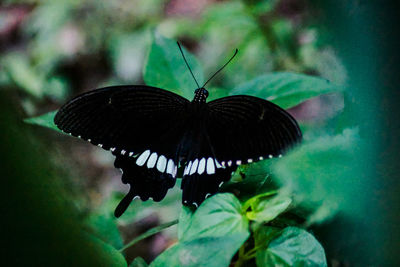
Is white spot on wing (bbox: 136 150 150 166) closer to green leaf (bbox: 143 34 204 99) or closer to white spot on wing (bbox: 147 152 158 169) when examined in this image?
white spot on wing (bbox: 147 152 158 169)

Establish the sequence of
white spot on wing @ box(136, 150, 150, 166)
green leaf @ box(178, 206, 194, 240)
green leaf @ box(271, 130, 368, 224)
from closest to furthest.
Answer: green leaf @ box(271, 130, 368, 224) → green leaf @ box(178, 206, 194, 240) → white spot on wing @ box(136, 150, 150, 166)

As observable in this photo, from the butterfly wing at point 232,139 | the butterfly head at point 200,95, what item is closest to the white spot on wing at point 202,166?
the butterfly wing at point 232,139

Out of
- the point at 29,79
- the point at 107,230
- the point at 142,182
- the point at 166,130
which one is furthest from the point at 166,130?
the point at 29,79

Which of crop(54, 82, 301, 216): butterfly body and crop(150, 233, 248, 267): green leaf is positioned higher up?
crop(54, 82, 301, 216): butterfly body

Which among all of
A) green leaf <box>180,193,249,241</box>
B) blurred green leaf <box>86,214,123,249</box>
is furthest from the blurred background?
green leaf <box>180,193,249,241</box>

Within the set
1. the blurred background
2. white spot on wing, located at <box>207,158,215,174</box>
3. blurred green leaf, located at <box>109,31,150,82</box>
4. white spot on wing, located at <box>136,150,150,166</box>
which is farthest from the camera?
blurred green leaf, located at <box>109,31,150,82</box>

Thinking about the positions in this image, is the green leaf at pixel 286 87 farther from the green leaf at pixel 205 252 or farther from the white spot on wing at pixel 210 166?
the green leaf at pixel 205 252
